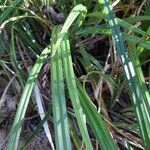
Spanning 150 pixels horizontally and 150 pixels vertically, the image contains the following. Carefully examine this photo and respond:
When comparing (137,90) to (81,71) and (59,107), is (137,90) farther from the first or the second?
(81,71)

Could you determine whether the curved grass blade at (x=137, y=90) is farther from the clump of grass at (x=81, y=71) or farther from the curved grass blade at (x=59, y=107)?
the curved grass blade at (x=59, y=107)

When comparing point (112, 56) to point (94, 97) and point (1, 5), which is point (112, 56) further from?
point (1, 5)

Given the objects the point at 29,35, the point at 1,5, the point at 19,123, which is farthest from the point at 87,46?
the point at 19,123

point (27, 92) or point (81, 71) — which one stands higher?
point (27, 92)

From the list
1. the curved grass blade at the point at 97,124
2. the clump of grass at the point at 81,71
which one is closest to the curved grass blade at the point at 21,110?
the clump of grass at the point at 81,71

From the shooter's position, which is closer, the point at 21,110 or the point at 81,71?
the point at 21,110

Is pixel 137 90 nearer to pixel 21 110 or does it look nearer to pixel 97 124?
pixel 97 124

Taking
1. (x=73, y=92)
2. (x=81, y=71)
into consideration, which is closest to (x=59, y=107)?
(x=73, y=92)
